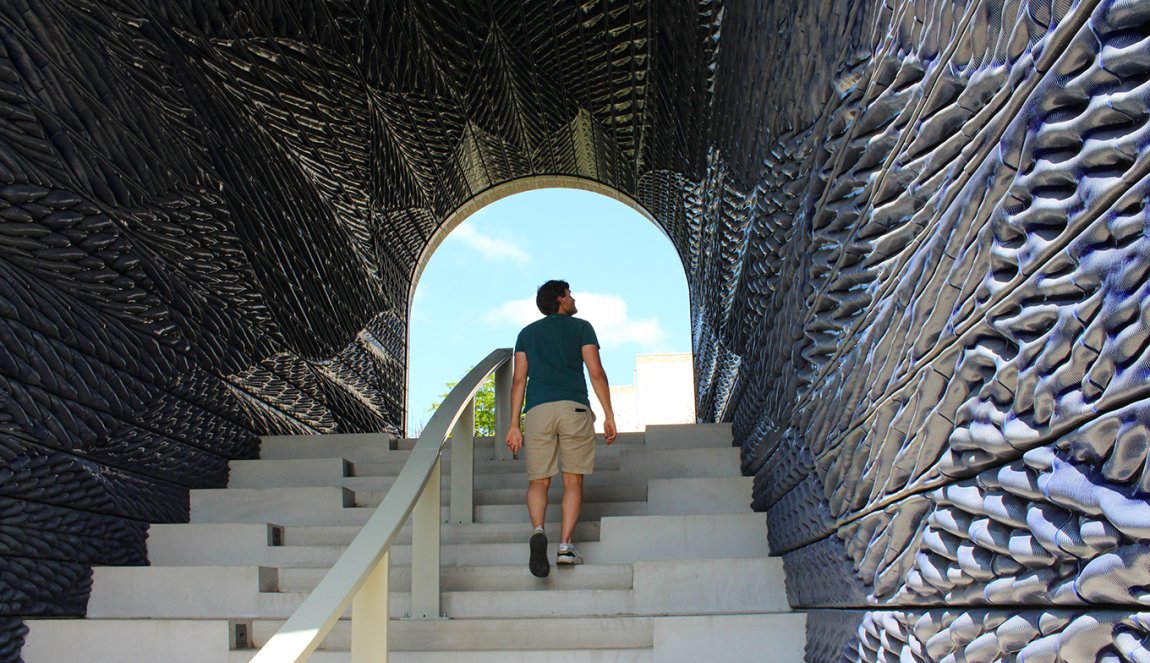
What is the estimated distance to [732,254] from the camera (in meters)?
5.49

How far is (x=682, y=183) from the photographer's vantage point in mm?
8219

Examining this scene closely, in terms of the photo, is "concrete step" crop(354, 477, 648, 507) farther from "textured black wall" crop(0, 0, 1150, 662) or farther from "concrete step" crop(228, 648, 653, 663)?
"concrete step" crop(228, 648, 653, 663)

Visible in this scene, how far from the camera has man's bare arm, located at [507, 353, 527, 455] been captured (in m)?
4.40

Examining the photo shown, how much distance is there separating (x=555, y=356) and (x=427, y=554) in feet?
3.83

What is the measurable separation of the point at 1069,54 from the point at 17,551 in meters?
3.89

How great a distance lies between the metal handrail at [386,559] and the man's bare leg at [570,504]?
0.60 meters

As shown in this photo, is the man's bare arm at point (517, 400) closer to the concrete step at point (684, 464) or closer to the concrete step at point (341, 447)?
the concrete step at point (684, 464)

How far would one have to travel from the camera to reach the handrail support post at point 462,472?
473cm

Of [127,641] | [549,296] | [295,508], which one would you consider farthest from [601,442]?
[127,641]

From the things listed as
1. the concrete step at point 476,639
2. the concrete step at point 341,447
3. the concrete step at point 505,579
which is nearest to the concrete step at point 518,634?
the concrete step at point 476,639

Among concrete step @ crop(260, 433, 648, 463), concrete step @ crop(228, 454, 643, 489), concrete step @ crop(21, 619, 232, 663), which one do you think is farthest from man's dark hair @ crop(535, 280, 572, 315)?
concrete step @ crop(21, 619, 232, 663)

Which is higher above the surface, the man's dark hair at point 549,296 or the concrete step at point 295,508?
the man's dark hair at point 549,296

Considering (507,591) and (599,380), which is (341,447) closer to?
(599,380)

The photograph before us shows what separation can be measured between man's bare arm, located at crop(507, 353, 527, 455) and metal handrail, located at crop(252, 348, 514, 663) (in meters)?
0.21
